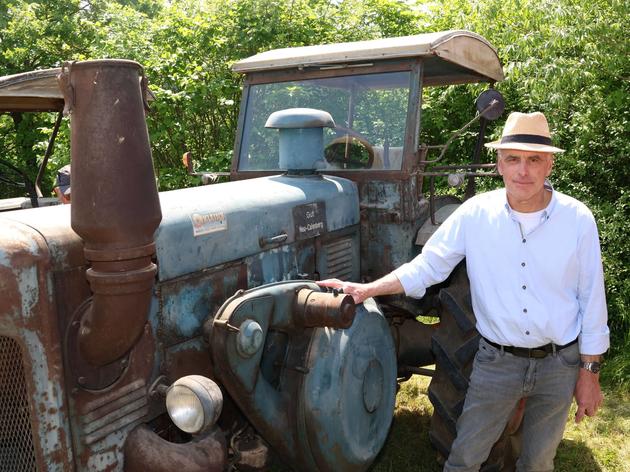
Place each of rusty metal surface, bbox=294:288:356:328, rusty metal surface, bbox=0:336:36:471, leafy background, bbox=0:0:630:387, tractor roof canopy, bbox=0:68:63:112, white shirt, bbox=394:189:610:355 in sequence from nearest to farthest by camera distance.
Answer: rusty metal surface, bbox=0:336:36:471 → white shirt, bbox=394:189:610:355 → rusty metal surface, bbox=294:288:356:328 → tractor roof canopy, bbox=0:68:63:112 → leafy background, bbox=0:0:630:387

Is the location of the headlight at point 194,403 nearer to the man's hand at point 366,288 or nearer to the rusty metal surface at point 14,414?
the rusty metal surface at point 14,414

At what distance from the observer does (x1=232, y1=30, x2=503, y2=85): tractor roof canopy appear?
3469 millimetres

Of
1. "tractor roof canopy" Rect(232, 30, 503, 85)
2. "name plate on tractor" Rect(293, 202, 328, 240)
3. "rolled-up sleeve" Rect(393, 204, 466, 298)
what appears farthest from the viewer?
"tractor roof canopy" Rect(232, 30, 503, 85)

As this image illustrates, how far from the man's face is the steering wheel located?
4.10ft

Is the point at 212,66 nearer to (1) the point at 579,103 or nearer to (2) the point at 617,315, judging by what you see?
(1) the point at 579,103

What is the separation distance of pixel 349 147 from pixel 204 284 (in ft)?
4.76

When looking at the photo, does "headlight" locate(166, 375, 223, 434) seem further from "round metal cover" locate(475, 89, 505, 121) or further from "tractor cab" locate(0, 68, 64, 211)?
"tractor cab" locate(0, 68, 64, 211)

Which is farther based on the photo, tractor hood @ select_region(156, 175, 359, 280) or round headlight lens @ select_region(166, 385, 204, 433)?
tractor hood @ select_region(156, 175, 359, 280)

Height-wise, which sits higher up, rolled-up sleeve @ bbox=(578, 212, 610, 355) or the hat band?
the hat band

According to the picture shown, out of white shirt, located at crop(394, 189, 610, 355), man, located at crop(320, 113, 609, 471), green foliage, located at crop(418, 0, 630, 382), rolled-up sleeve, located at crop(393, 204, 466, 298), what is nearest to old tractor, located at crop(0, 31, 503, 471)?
rolled-up sleeve, located at crop(393, 204, 466, 298)

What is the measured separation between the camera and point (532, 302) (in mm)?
2471

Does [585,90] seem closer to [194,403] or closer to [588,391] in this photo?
[588,391]

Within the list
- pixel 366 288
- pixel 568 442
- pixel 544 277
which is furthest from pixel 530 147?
pixel 568 442

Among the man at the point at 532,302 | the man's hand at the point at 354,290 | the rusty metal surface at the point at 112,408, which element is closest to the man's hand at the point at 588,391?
the man at the point at 532,302
